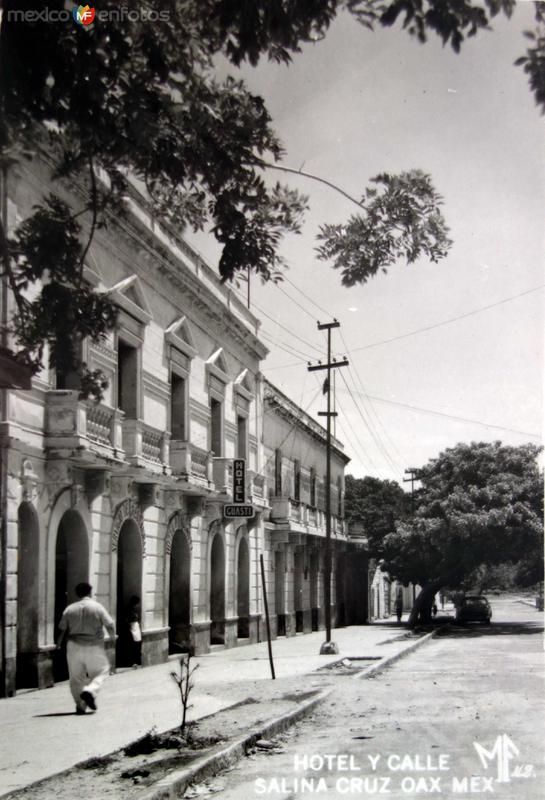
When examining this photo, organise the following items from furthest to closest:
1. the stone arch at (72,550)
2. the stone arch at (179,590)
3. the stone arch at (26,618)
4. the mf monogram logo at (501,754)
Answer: the stone arch at (179,590) → the stone arch at (72,550) → the stone arch at (26,618) → the mf monogram logo at (501,754)

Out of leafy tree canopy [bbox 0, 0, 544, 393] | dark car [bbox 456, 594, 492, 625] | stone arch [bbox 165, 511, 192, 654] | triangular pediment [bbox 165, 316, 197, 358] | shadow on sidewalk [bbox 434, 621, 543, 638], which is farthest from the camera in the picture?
dark car [bbox 456, 594, 492, 625]

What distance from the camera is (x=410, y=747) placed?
798 cm

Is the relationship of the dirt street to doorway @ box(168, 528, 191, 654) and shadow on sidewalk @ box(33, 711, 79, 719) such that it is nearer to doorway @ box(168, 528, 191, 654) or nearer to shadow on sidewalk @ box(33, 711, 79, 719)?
shadow on sidewalk @ box(33, 711, 79, 719)

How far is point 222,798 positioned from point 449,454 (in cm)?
2936

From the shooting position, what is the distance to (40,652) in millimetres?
12695

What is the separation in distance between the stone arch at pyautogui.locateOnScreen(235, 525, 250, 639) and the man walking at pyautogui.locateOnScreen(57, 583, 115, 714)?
45.5 feet

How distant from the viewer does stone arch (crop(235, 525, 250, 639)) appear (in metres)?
23.9

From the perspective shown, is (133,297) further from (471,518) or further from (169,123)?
(471,518)

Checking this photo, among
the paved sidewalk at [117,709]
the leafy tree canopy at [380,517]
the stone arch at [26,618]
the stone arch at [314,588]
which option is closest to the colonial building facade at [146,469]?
the stone arch at [26,618]

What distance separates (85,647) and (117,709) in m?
1.23

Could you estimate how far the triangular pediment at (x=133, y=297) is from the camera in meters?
15.5

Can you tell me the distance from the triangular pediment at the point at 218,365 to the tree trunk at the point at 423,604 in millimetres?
15872

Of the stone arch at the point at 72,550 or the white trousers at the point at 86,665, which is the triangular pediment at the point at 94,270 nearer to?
the stone arch at the point at 72,550

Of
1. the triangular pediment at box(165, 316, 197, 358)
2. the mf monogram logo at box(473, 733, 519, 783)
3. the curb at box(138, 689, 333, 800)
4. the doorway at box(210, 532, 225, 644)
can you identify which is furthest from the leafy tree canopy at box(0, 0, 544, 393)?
the doorway at box(210, 532, 225, 644)
